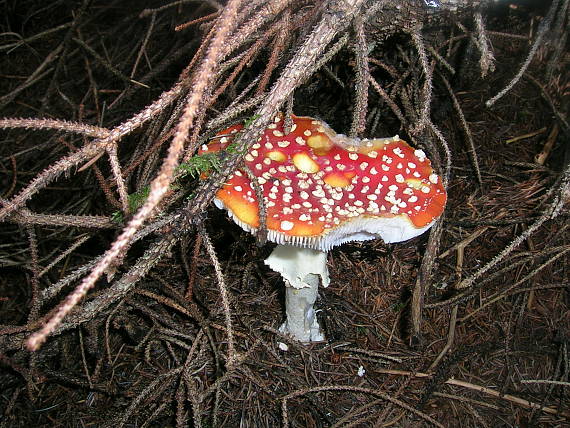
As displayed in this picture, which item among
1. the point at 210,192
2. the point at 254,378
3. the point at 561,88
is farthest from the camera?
the point at 561,88

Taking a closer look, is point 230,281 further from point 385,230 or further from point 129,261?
point 385,230

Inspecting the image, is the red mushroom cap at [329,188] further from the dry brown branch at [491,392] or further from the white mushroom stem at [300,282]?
the dry brown branch at [491,392]

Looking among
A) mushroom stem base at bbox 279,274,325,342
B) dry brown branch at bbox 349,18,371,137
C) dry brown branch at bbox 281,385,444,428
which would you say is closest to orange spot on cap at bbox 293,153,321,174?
dry brown branch at bbox 349,18,371,137

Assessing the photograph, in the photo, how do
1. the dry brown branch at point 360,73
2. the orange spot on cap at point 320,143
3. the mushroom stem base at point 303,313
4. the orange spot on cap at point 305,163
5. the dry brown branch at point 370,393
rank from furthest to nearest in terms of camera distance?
the mushroom stem base at point 303,313 < the dry brown branch at point 370,393 < the orange spot on cap at point 320,143 < the orange spot on cap at point 305,163 < the dry brown branch at point 360,73

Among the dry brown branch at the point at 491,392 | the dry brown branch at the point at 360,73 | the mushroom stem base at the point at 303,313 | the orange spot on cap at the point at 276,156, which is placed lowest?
the dry brown branch at the point at 491,392

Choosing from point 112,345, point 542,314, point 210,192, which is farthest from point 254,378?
point 542,314

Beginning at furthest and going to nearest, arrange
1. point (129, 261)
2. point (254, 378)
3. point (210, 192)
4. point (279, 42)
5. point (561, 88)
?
point (561, 88), point (129, 261), point (254, 378), point (279, 42), point (210, 192)

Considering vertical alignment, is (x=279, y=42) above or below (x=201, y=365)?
above

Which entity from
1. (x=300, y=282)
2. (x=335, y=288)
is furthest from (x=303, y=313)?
(x=335, y=288)

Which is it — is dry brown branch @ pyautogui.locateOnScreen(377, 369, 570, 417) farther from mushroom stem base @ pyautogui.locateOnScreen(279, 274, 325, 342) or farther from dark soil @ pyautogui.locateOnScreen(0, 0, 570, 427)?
mushroom stem base @ pyautogui.locateOnScreen(279, 274, 325, 342)

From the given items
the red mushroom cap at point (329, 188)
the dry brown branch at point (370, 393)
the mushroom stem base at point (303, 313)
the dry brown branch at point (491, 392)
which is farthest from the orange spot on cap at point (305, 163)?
the dry brown branch at point (491, 392)
